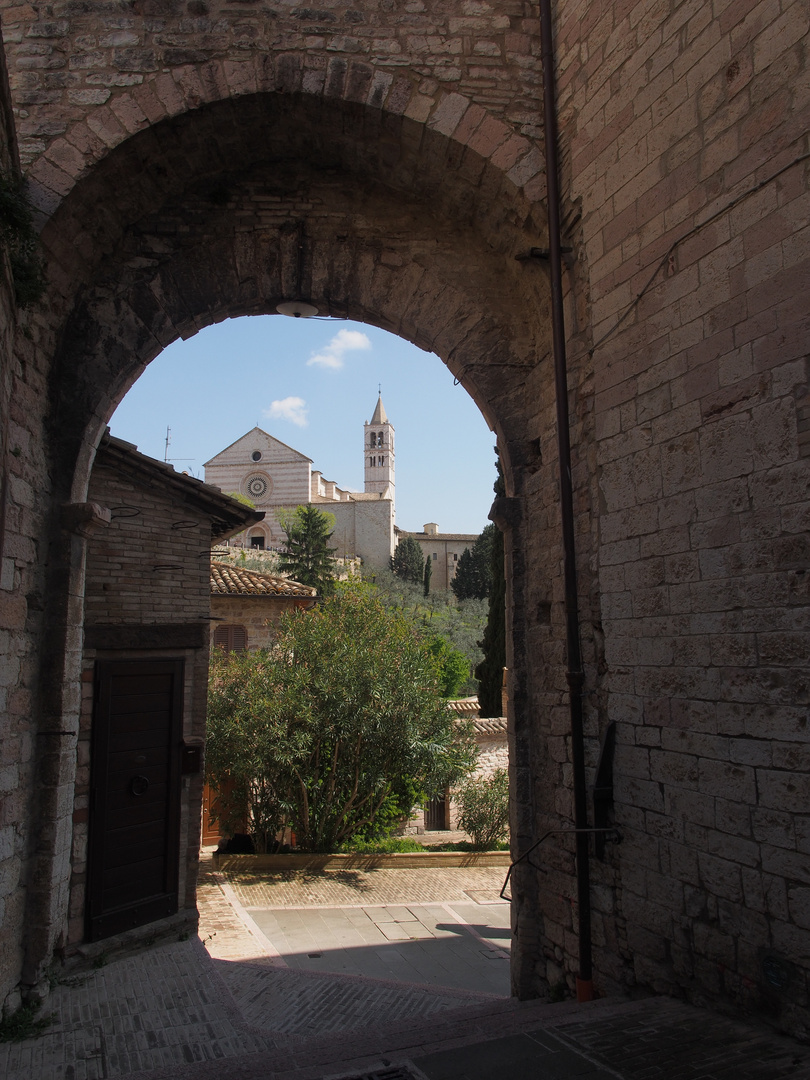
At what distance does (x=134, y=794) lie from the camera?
6582 mm

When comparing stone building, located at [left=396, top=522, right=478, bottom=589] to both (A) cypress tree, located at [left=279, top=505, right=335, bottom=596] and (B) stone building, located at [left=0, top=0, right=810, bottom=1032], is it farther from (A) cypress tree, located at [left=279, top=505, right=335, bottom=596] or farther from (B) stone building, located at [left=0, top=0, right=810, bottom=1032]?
(B) stone building, located at [left=0, top=0, right=810, bottom=1032]

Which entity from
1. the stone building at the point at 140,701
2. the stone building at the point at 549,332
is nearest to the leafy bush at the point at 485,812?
the stone building at the point at 140,701

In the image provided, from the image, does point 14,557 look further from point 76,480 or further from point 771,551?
point 771,551

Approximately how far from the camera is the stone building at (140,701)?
618 cm

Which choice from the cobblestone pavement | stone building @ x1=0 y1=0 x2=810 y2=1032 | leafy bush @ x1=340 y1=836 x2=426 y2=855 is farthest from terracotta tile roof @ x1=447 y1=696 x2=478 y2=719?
stone building @ x1=0 y1=0 x2=810 y2=1032

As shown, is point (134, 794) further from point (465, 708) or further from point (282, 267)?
point (465, 708)

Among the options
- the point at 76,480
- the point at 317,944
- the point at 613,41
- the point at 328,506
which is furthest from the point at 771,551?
the point at 328,506

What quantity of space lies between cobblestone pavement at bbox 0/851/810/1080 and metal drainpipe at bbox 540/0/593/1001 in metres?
0.53

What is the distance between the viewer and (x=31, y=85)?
4957 mm

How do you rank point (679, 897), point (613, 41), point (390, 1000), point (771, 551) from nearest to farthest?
point (771, 551)
point (679, 897)
point (613, 41)
point (390, 1000)

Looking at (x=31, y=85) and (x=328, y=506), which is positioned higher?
(x=328, y=506)

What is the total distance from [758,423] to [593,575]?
148 centimetres

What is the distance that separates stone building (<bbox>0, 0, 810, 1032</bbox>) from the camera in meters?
3.28

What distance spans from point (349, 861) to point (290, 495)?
148 ft
